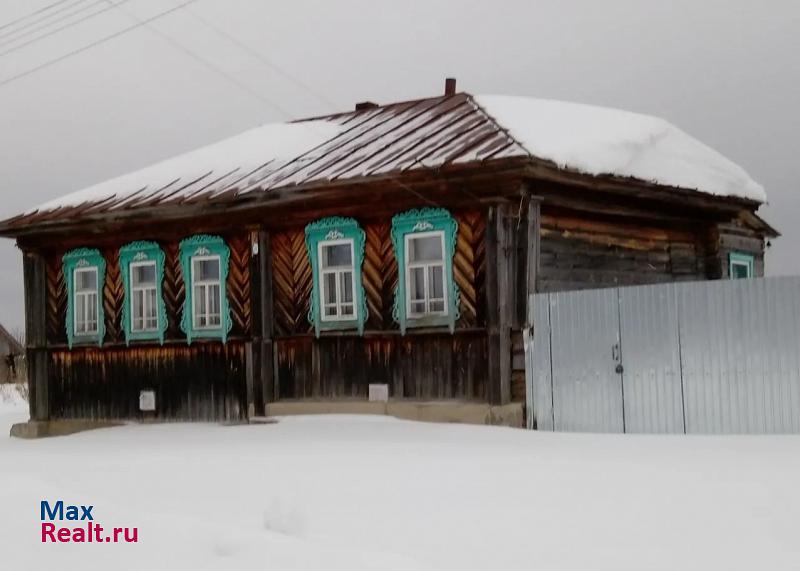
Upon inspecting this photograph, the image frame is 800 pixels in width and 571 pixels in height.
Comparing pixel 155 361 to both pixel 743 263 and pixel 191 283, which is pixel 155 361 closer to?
pixel 191 283

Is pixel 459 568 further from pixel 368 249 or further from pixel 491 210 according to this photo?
pixel 368 249

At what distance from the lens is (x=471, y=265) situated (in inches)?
562

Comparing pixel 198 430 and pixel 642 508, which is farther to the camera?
pixel 198 430

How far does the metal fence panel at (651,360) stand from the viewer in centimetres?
1238

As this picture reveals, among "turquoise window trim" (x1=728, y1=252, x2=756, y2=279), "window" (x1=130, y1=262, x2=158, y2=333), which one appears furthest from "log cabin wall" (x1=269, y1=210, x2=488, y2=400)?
"turquoise window trim" (x1=728, y1=252, x2=756, y2=279)

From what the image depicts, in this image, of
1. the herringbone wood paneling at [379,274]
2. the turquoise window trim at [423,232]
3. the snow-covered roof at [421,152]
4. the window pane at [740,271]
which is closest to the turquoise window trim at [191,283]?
the snow-covered roof at [421,152]

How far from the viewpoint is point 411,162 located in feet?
47.9

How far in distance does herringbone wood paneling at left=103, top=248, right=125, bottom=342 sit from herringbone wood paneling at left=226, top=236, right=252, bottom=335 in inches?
101

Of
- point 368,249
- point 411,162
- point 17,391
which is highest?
point 411,162

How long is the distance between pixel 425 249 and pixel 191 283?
4541mm

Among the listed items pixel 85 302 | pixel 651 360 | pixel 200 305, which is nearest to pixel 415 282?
pixel 651 360

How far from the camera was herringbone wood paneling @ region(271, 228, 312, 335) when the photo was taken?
52.5 ft

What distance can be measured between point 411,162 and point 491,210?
141 cm

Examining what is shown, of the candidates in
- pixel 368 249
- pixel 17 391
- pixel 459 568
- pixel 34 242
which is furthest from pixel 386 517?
pixel 17 391
